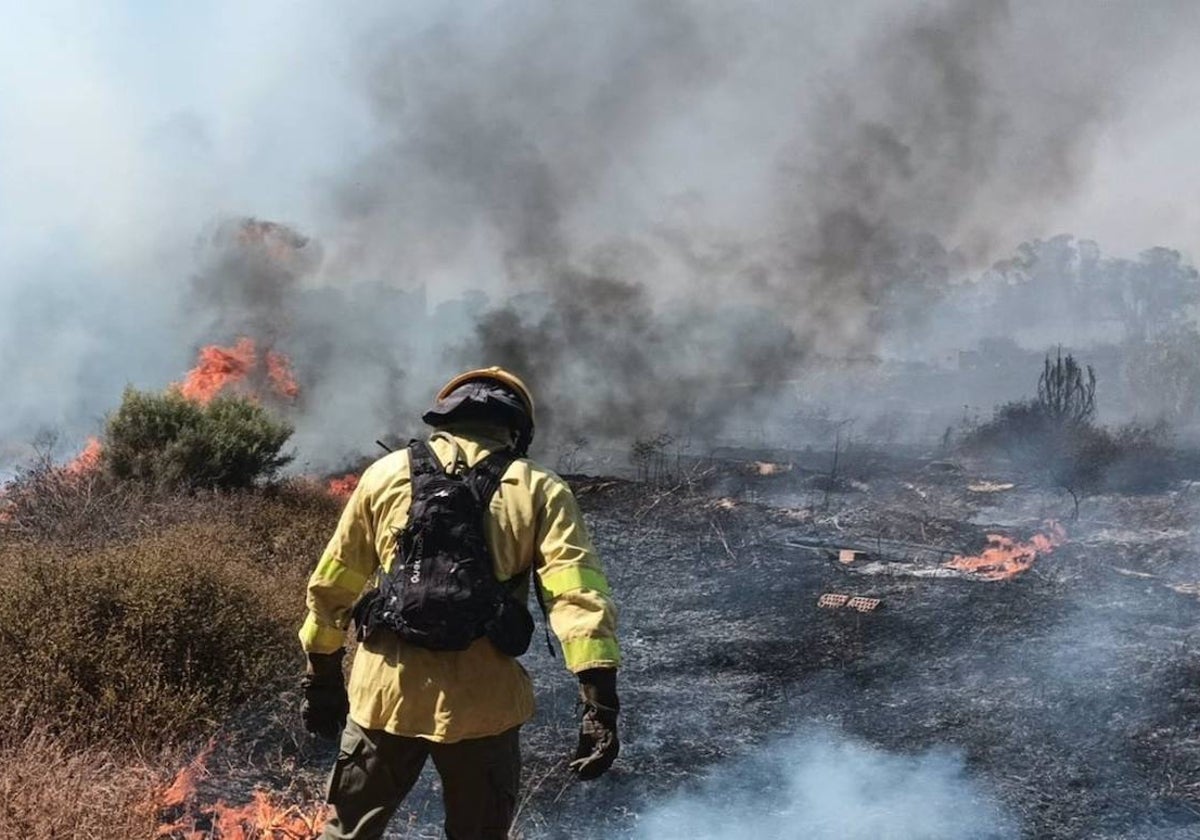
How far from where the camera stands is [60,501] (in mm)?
7863

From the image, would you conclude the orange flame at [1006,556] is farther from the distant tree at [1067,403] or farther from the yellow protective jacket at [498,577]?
the yellow protective jacket at [498,577]

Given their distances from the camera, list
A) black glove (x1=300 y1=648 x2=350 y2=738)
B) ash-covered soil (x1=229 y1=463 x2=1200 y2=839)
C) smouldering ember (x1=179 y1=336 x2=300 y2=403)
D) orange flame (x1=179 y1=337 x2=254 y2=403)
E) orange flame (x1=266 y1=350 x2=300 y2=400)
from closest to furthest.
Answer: black glove (x1=300 y1=648 x2=350 y2=738)
ash-covered soil (x1=229 y1=463 x2=1200 y2=839)
orange flame (x1=179 y1=337 x2=254 y2=403)
smouldering ember (x1=179 y1=336 x2=300 y2=403)
orange flame (x1=266 y1=350 x2=300 y2=400)

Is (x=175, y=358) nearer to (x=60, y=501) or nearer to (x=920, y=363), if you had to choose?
(x=60, y=501)

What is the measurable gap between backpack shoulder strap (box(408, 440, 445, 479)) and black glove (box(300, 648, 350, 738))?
0.63 meters

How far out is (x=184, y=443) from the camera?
9781mm

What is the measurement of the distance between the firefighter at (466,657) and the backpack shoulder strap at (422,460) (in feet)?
0.08

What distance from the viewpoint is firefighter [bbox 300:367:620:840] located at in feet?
7.52

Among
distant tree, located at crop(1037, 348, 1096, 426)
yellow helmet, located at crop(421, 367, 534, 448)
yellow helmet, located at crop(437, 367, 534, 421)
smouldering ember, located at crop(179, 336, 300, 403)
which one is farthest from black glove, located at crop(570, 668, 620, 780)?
distant tree, located at crop(1037, 348, 1096, 426)

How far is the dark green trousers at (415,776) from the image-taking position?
93.5 inches

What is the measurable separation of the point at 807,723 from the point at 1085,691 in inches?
63.9

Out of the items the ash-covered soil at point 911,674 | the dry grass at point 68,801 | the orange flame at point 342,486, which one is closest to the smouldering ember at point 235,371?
the orange flame at point 342,486

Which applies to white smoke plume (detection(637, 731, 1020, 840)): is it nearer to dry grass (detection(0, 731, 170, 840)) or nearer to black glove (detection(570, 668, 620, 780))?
black glove (detection(570, 668, 620, 780))

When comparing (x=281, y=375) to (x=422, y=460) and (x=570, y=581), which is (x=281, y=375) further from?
(x=570, y=581)

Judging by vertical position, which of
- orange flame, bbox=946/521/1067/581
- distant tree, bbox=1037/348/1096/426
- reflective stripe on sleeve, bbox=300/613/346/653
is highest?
distant tree, bbox=1037/348/1096/426
